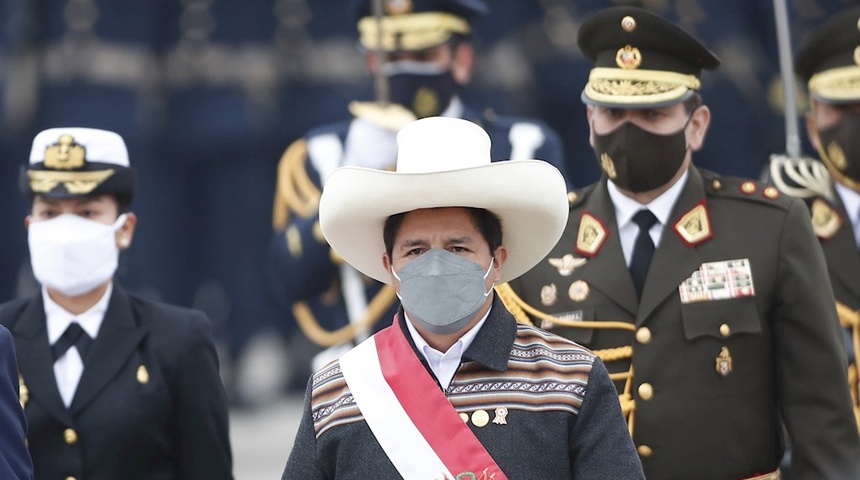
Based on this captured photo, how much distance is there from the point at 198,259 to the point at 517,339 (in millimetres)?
7960

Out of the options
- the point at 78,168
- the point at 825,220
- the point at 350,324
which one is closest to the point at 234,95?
the point at 350,324

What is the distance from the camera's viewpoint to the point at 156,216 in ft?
41.7

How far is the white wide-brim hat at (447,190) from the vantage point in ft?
17.1

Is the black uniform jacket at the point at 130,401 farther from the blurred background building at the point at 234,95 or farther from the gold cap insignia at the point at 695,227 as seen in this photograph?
the blurred background building at the point at 234,95

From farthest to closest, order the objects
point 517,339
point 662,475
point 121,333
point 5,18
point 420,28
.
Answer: point 5,18
point 420,28
point 121,333
point 662,475
point 517,339

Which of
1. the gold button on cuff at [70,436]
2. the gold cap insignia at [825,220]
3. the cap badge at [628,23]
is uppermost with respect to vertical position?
the cap badge at [628,23]

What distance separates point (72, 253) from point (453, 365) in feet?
5.91

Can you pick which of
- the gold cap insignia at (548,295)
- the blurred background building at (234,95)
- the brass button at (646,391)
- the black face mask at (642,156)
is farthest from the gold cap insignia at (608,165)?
the blurred background building at (234,95)

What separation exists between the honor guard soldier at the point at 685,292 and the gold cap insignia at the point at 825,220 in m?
1.00

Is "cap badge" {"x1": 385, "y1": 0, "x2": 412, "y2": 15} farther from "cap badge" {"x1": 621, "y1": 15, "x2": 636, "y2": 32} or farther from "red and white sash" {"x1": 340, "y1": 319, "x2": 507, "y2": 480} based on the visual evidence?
"red and white sash" {"x1": 340, "y1": 319, "x2": 507, "y2": 480}

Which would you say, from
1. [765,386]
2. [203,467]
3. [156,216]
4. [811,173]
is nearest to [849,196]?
[811,173]

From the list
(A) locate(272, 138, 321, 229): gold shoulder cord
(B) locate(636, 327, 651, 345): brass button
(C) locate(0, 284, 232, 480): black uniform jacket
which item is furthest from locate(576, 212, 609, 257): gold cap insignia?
(A) locate(272, 138, 321, 229): gold shoulder cord

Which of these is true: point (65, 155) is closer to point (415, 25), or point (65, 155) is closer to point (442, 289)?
point (415, 25)

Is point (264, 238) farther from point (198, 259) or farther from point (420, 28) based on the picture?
point (420, 28)
